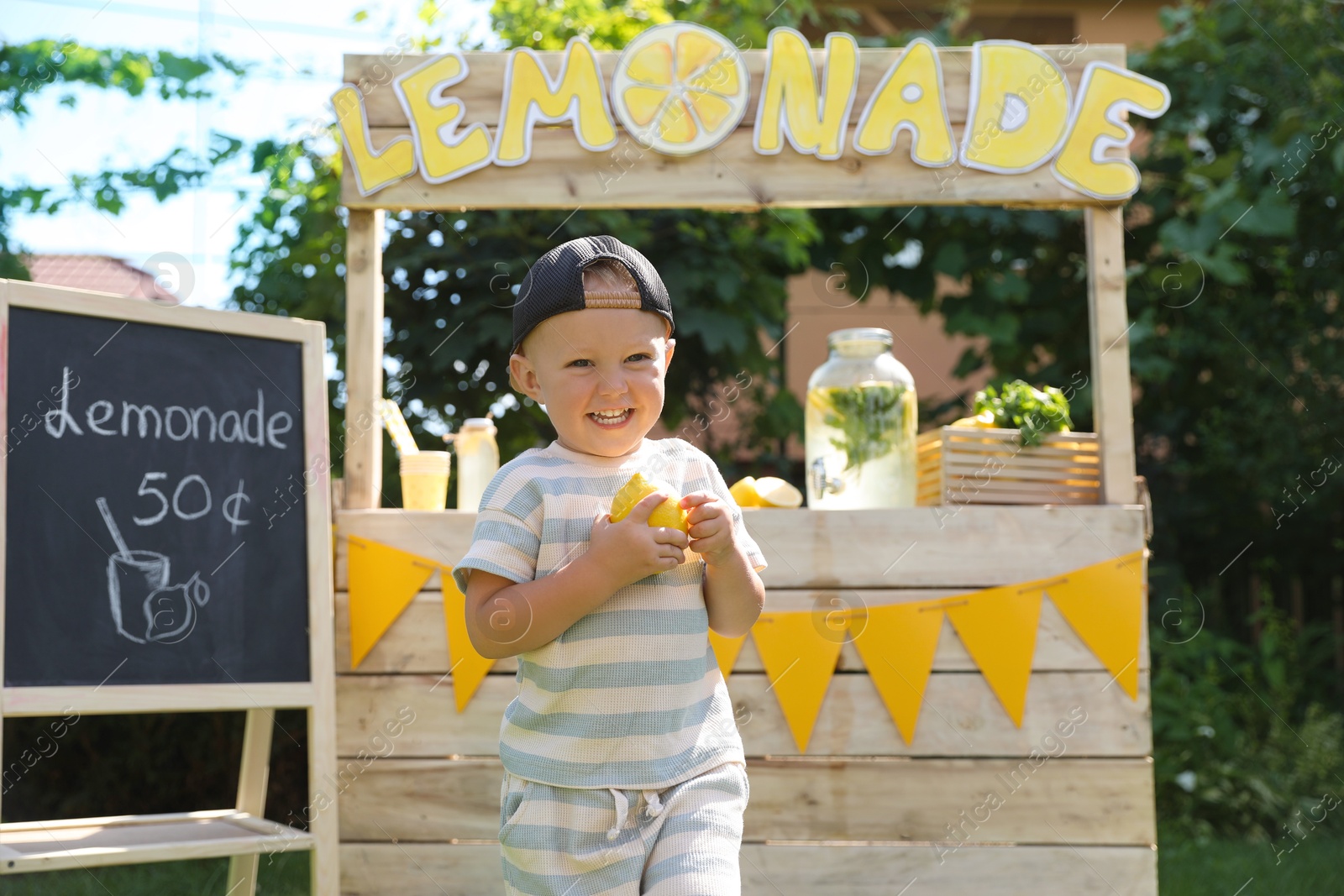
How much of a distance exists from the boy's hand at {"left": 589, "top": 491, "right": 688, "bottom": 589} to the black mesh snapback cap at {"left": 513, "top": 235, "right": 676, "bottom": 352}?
299 mm

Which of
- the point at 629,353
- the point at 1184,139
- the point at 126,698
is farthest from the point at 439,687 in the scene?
the point at 1184,139

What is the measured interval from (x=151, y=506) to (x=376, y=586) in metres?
0.60

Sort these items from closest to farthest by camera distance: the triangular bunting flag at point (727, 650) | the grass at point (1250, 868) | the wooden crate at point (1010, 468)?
the triangular bunting flag at point (727, 650)
the wooden crate at point (1010, 468)
the grass at point (1250, 868)

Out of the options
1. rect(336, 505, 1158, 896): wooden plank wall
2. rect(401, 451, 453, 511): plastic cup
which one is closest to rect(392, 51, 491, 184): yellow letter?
rect(401, 451, 453, 511): plastic cup

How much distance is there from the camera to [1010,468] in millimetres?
2891

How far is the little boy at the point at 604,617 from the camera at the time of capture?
1.55m

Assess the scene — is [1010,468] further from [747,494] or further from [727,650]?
[727,650]

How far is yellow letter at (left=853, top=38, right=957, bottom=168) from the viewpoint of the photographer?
294 cm

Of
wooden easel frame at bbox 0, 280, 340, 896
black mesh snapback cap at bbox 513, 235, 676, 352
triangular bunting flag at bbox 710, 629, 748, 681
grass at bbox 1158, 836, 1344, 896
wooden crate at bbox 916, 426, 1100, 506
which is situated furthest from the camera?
grass at bbox 1158, 836, 1344, 896

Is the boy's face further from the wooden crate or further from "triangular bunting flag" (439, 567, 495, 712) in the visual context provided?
the wooden crate

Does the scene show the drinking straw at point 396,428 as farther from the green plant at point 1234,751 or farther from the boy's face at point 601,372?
the green plant at point 1234,751

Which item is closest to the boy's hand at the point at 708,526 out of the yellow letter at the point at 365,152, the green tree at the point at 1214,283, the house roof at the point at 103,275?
the yellow letter at the point at 365,152

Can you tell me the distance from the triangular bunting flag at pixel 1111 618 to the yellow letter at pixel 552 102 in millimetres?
1619

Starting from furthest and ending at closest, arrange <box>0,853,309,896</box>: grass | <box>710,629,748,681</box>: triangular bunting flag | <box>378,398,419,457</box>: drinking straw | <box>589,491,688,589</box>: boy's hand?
<box>0,853,309,896</box>: grass, <box>378,398,419,457</box>: drinking straw, <box>710,629,748,681</box>: triangular bunting flag, <box>589,491,688,589</box>: boy's hand
